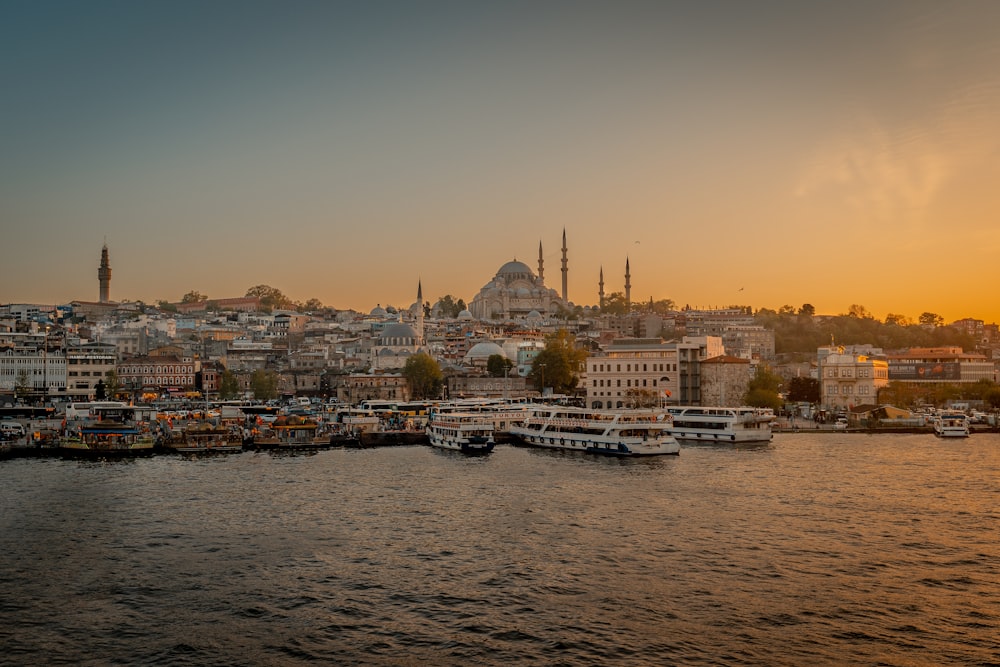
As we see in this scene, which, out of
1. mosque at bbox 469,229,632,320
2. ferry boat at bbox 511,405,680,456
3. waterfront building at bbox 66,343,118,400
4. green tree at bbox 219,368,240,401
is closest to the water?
ferry boat at bbox 511,405,680,456

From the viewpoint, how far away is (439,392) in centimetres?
5619

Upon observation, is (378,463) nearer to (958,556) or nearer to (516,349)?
(958,556)

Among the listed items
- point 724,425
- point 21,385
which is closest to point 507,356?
point 21,385

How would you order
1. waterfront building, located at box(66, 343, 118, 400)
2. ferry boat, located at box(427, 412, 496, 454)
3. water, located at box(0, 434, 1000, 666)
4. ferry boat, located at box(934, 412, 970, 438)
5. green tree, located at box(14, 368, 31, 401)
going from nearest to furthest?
water, located at box(0, 434, 1000, 666), ferry boat, located at box(427, 412, 496, 454), ferry boat, located at box(934, 412, 970, 438), green tree, located at box(14, 368, 31, 401), waterfront building, located at box(66, 343, 118, 400)

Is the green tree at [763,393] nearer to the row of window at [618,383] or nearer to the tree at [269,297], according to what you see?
the row of window at [618,383]

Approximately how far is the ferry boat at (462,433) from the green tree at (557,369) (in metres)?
19.2

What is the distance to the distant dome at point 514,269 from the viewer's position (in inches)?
4087

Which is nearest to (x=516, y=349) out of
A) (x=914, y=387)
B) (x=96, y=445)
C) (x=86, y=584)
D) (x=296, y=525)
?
(x=914, y=387)

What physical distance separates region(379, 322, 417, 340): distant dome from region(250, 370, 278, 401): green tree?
15.5m

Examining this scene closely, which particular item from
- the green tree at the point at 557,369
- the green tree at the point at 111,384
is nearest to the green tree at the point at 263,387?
the green tree at the point at 111,384

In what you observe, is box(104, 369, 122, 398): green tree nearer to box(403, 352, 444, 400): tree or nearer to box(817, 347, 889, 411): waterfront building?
box(403, 352, 444, 400): tree

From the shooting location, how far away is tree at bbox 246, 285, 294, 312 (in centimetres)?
12090

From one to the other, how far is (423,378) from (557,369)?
825 cm

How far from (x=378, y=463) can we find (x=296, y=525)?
10835mm
